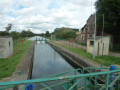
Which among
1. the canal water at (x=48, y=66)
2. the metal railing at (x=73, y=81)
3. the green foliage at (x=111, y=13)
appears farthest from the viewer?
the green foliage at (x=111, y=13)

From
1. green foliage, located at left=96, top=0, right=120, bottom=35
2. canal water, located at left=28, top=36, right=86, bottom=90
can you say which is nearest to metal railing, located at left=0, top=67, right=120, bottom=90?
canal water, located at left=28, top=36, right=86, bottom=90

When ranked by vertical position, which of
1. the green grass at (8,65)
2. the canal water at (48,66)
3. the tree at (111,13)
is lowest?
the canal water at (48,66)

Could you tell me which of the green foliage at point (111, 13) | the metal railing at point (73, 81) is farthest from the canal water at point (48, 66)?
the green foliage at point (111, 13)

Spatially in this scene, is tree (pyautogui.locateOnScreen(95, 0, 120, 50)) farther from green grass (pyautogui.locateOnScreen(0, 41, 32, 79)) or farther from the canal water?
green grass (pyautogui.locateOnScreen(0, 41, 32, 79))

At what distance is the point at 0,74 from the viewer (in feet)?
23.1

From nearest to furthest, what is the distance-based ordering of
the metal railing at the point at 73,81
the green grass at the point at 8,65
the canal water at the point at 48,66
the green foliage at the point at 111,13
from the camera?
the metal railing at the point at 73,81
the green grass at the point at 8,65
the canal water at the point at 48,66
the green foliage at the point at 111,13

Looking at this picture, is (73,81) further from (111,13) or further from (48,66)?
(111,13)

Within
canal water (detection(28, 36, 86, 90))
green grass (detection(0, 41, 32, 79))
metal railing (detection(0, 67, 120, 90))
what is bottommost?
canal water (detection(28, 36, 86, 90))

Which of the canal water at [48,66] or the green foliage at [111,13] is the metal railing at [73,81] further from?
the green foliage at [111,13]

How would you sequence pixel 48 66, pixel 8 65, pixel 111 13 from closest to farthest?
pixel 8 65
pixel 48 66
pixel 111 13

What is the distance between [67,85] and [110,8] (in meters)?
16.0

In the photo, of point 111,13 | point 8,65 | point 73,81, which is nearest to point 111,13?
point 111,13

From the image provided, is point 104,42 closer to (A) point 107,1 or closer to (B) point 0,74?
(A) point 107,1

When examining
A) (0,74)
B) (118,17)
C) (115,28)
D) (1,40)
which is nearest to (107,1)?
(118,17)
